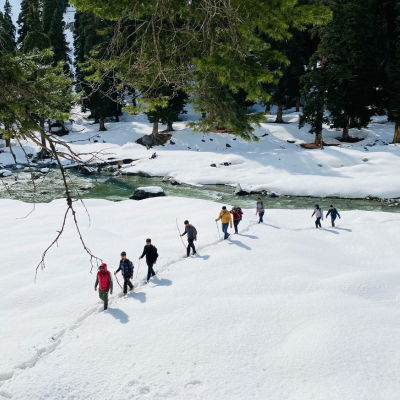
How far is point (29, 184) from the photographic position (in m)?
26.4

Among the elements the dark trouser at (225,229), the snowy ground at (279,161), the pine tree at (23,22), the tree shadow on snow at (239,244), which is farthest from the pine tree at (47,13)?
the tree shadow on snow at (239,244)

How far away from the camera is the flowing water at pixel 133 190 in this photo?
71.0ft

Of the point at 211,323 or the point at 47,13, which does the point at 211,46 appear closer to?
the point at 211,323

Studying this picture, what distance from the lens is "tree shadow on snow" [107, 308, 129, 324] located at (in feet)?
25.8

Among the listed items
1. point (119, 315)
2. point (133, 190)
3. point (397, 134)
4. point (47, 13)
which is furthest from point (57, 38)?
point (119, 315)

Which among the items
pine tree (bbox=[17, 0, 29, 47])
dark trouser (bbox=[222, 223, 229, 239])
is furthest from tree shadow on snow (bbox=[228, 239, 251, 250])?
pine tree (bbox=[17, 0, 29, 47])

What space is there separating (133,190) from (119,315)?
1796cm

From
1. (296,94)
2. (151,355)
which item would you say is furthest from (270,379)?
(296,94)

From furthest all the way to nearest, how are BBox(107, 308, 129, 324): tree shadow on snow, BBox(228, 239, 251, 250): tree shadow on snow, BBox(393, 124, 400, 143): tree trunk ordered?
BBox(393, 124, 400, 143): tree trunk < BBox(228, 239, 251, 250): tree shadow on snow < BBox(107, 308, 129, 324): tree shadow on snow

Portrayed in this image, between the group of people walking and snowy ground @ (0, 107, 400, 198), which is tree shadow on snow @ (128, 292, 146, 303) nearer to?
the group of people walking

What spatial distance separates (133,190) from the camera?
83.5 ft

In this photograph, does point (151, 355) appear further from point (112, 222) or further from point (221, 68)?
point (112, 222)

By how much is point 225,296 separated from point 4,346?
508 cm

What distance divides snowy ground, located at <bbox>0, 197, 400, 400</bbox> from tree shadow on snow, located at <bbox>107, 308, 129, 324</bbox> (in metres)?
0.03
